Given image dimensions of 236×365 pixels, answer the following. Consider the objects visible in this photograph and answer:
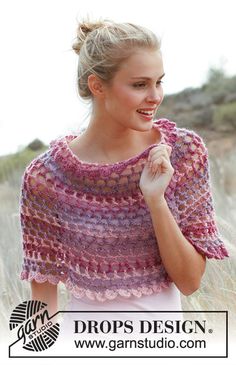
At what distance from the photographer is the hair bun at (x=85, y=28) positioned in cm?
294

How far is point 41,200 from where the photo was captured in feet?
9.90

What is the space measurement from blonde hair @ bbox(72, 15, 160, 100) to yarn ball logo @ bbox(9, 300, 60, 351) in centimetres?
83

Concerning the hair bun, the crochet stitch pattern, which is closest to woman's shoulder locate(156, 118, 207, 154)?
the crochet stitch pattern

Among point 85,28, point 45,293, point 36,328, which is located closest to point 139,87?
point 85,28

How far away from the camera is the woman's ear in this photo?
9.50ft

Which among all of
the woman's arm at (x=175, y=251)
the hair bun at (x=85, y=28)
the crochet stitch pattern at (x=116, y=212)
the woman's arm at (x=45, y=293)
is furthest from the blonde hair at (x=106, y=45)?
the woman's arm at (x=45, y=293)

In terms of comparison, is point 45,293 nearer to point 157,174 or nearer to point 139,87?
point 157,174

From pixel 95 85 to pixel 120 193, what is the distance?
40cm

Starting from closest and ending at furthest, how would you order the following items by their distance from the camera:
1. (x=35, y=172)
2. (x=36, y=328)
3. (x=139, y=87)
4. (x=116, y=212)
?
1. (x=139, y=87)
2. (x=116, y=212)
3. (x=35, y=172)
4. (x=36, y=328)

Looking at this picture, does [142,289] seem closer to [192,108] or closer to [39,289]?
[39,289]

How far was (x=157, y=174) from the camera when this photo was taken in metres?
2.80

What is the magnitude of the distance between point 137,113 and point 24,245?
0.72 metres

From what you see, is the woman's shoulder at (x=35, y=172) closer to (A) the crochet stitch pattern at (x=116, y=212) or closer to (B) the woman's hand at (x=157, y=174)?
(A) the crochet stitch pattern at (x=116, y=212)

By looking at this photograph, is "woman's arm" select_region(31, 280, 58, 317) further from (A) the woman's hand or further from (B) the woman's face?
(B) the woman's face
